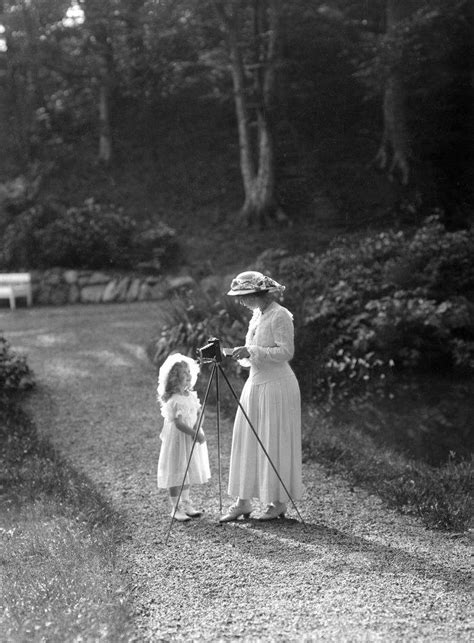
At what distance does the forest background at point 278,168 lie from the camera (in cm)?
1090

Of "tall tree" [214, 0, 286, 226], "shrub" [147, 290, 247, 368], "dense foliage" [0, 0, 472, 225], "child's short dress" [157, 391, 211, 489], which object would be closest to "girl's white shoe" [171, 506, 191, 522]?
"child's short dress" [157, 391, 211, 489]

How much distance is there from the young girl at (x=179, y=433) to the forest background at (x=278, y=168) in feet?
11.3

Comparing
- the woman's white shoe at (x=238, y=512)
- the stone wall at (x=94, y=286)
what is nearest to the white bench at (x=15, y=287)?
the stone wall at (x=94, y=286)

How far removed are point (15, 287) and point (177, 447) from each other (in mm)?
12201

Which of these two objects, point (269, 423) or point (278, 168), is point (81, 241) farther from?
point (269, 423)

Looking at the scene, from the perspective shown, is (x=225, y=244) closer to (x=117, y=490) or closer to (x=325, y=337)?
(x=325, y=337)

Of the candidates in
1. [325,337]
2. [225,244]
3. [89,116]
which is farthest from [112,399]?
[89,116]

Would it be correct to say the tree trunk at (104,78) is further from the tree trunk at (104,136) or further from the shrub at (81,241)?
the shrub at (81,241)

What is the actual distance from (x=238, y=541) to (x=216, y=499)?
1.24 m

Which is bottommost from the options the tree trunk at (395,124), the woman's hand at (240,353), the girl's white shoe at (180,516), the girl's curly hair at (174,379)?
the girl's white shoe at (180,516)

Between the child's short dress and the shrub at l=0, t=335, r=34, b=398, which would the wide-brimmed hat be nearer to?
the child's short dress

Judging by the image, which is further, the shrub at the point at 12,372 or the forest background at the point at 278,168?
the forest background at the point at 278,168

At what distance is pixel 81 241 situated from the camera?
18.6 metres

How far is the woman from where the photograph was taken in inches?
239
